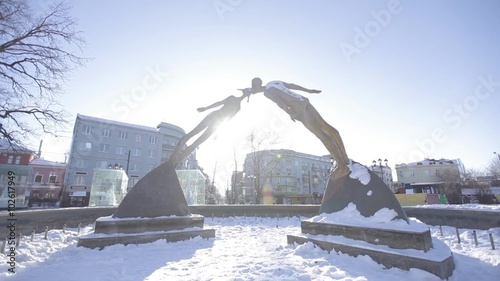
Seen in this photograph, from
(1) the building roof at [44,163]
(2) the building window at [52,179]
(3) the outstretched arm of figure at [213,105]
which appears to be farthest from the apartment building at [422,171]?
(1) the building roof at [44,163]

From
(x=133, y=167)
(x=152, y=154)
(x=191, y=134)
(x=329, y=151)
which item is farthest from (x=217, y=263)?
(x=152, y=154)

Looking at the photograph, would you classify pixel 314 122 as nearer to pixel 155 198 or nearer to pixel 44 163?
pixel 155 198

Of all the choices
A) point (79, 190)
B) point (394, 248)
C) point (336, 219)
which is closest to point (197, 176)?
point (336, 219)

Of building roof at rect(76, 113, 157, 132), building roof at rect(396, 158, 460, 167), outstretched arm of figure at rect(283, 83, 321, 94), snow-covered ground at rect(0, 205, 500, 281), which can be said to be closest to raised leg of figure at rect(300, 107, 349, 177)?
outstretched arm of figure at rect(283, 83, 321, 94)

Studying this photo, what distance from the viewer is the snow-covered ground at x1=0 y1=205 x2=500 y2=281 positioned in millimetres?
4215

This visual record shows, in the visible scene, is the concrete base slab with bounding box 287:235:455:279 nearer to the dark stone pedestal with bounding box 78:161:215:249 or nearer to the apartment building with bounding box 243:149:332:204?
the dark stone pedestal with bounding box 78:161:215:249

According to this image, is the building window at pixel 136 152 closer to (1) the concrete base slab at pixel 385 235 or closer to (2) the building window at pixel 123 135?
(2) the building window at pixel 123 135

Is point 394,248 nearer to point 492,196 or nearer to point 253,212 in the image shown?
point 253,212

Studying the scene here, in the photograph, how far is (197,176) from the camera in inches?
839

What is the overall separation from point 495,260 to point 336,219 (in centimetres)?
310

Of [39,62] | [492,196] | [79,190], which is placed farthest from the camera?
[79,190]

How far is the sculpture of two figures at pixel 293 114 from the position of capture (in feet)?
24.3

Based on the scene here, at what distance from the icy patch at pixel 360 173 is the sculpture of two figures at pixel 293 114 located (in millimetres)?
166

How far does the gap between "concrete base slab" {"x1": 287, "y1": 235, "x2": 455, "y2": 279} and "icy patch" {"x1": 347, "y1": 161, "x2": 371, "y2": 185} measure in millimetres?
1789
